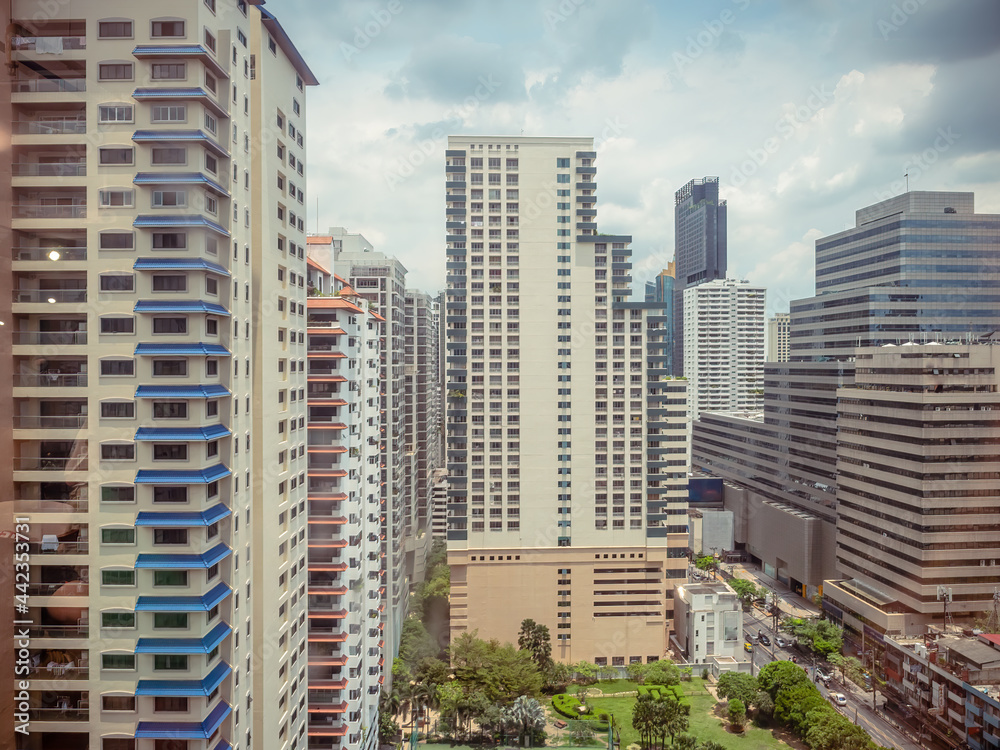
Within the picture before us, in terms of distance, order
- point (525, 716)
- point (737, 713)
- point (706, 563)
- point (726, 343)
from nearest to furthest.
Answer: point (525, 716)
point (737, 713)
point (706, 563)
point (726, 343)

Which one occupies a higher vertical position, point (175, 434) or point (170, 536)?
point (175, 434)

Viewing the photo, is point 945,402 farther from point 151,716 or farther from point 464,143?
point 151,716

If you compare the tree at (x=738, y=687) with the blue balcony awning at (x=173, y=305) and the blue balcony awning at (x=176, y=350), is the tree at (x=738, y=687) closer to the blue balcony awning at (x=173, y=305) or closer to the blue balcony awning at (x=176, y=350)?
the blue balcony awning at (x=176, y=350)

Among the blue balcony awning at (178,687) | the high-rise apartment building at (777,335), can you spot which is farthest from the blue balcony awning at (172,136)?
the high-rise apartment building at (777,335)

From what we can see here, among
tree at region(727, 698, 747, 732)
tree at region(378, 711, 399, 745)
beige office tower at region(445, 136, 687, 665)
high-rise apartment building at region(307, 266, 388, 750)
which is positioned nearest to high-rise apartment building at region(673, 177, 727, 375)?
beige office tower at region(445, 136, 687, 665)

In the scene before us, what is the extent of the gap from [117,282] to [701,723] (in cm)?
943

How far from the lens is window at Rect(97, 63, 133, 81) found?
3049 mm

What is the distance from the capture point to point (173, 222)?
315 cm

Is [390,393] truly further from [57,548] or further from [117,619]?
[57,548]

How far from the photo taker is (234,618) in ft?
12.0

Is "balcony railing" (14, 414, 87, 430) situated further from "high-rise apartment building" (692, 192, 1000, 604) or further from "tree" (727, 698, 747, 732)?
"tree" (727, 698, 747, 732)

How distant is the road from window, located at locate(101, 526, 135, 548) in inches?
329

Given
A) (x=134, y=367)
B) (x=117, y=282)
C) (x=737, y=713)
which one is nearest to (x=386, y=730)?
(x=737, y=713)

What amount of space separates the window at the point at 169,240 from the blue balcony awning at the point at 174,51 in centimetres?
95
